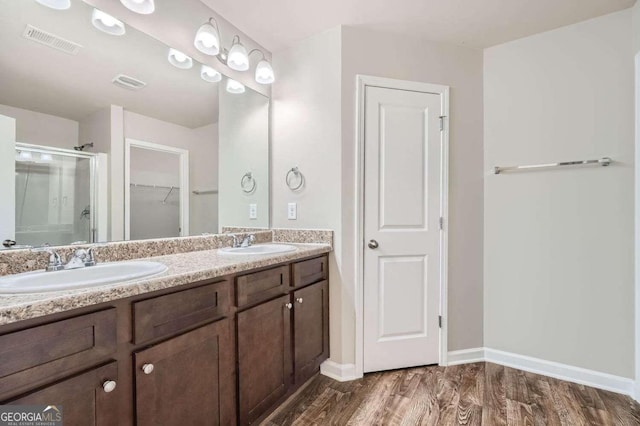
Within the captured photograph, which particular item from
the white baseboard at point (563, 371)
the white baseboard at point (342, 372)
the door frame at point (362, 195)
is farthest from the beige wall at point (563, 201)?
the white baseboard at point (342, 372)

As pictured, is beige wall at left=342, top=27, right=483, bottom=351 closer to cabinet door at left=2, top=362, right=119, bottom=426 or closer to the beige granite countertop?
the beige granite countertop

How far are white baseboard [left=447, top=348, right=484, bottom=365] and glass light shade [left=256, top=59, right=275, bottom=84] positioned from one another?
2.36 metres

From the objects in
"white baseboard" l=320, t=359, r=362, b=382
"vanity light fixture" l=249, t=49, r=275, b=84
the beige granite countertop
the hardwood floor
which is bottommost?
the hardwood floor

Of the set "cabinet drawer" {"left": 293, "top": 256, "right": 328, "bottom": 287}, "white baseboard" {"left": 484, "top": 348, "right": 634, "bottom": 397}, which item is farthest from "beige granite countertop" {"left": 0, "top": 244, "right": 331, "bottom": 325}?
"white baseboard" {"left": 484, "top": 348, "right": 634, "bottom": 397}

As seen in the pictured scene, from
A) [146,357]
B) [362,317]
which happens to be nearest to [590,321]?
[362,317]

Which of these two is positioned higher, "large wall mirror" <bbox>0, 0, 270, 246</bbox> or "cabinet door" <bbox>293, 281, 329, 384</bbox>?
"large wall mirror" <bbox>0, 0, 270, 246</bbox>

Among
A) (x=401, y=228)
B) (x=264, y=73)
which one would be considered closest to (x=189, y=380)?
(x=401, y=228)

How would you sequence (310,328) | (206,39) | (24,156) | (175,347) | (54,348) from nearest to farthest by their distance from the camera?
(54,348)
(175,347)
(24,156)
(206,39)
(310,328)

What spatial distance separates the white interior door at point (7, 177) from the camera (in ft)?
3.72

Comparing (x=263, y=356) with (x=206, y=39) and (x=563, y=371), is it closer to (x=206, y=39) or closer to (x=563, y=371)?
(x=206, y=39)

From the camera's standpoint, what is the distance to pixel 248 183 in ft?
7.39

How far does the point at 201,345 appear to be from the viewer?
3.88ft

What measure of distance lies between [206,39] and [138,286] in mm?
1461

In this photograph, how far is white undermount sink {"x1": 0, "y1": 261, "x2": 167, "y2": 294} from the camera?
2.83ft
